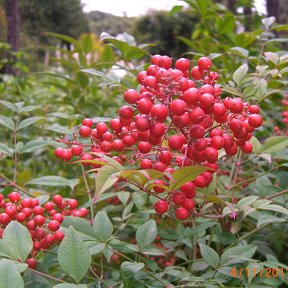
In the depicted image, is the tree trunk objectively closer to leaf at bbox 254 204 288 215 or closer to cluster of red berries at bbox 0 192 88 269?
cluster of red berries at bbox 0 192 88 269

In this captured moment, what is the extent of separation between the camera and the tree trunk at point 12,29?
2525 mm

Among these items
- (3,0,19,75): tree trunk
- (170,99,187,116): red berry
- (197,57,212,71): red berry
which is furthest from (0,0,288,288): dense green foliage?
(3,0,19,75): tree trunk

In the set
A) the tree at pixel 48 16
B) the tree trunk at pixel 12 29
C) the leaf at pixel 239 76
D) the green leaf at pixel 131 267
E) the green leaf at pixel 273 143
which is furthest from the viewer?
the tree at pixel 48 16

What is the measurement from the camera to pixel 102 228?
907 millimetres

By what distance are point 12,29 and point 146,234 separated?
2132mm

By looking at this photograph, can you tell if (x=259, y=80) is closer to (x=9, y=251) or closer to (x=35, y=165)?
(x=9, y=251)

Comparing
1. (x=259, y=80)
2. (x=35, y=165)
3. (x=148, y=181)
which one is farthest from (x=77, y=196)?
(x=35, y=165)

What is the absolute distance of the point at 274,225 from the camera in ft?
3.93

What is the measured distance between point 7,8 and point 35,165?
38.7 inches

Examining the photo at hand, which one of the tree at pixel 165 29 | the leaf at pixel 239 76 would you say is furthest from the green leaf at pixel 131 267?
the tree at pixel 165 29

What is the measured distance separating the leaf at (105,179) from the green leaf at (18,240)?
233mm

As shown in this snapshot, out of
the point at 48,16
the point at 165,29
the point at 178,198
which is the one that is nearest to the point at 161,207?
the point at 178,198

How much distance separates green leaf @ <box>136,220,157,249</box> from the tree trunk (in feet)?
6.23

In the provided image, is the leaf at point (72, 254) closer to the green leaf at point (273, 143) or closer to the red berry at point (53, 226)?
the red berry at point (53, 226)
